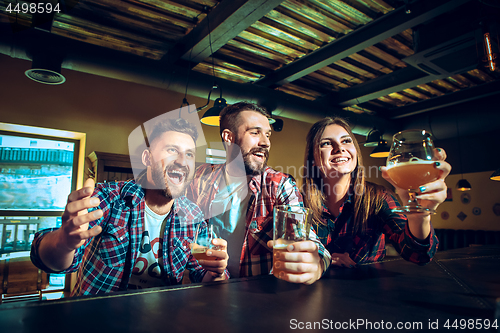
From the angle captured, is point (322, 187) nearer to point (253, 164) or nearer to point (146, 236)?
point (253, 164)

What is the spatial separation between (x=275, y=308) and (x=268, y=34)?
12.6ft

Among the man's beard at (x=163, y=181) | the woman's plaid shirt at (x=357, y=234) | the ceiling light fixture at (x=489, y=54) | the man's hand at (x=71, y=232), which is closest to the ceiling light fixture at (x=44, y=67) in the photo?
the man's beard at (x=163, y=181)

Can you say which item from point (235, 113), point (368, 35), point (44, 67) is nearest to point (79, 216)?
point (235, 113)

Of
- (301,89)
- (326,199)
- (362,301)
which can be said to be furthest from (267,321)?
(301,89)

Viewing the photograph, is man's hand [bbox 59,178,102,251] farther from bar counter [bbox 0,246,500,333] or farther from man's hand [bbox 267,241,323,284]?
man's hand [bbox 267,241,323,284]

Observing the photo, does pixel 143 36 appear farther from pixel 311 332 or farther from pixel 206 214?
pixel 311 332

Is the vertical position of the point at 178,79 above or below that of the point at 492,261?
above

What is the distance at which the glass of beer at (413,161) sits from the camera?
1.00 metres

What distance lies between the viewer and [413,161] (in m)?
1.01

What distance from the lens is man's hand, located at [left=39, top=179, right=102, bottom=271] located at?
0.87 metres

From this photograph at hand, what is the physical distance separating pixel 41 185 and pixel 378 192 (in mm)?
4636

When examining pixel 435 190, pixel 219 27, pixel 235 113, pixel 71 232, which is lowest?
pixel 71 232

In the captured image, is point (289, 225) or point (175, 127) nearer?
point (289, 225)

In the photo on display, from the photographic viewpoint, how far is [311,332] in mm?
499
